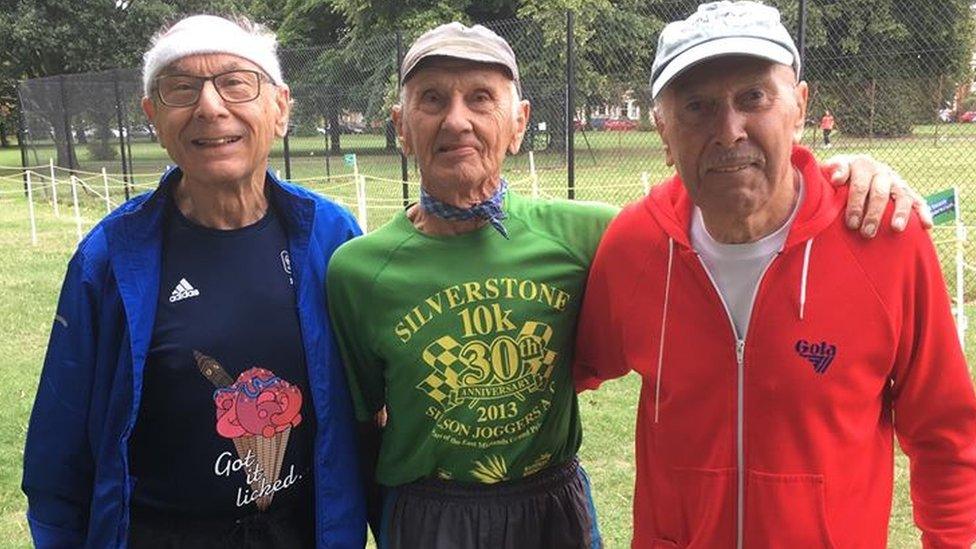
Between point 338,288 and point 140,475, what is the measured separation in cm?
66

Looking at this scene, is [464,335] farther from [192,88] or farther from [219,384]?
[192,88]

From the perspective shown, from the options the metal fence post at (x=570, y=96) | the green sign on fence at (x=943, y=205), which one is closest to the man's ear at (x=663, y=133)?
the green sign on fence at (x=943, y=205)

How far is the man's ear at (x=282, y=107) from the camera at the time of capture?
2266 mm

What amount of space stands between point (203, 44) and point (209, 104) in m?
0.16

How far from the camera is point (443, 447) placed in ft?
7.06

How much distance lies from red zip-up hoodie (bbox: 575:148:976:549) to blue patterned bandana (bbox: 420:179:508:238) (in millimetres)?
449

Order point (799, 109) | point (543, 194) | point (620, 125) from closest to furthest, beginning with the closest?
point (799, 109) < point (543, 194) < point (620, 125)

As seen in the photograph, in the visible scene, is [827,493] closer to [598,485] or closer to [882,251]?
[882,251]

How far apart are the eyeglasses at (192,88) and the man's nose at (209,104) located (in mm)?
11

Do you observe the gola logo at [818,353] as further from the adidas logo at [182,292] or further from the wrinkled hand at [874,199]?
the adidas logo at [182,292]

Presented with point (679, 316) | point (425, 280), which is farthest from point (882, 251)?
point (425, 280)

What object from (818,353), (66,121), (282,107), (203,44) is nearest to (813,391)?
(818,353)

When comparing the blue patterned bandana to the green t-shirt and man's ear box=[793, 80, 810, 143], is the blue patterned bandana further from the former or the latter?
man's ear box=[793, 80, 810, 143]

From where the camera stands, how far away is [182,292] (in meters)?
2.05
